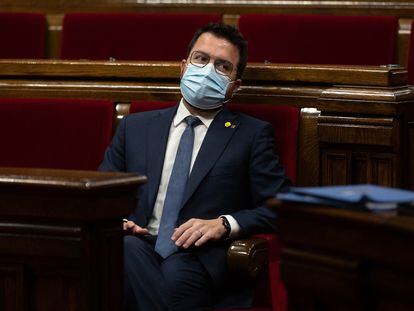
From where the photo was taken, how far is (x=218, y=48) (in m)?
1.15

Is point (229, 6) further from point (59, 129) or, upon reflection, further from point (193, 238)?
point (193, 238)

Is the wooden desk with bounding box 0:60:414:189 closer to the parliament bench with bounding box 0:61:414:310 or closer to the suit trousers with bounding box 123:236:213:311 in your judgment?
the parliament bench with bounding box 0:61:414:310

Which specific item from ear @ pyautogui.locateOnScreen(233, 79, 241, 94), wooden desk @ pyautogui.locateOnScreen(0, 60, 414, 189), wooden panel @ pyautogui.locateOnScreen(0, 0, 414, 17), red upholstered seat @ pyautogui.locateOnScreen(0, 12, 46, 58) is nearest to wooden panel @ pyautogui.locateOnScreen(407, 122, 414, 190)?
wooden desk @ pyautogui.locateOnScreen(0, 60, 414, 189)

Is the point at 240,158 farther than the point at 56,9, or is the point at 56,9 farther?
the point at 56,9

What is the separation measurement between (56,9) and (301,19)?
0.48 metres

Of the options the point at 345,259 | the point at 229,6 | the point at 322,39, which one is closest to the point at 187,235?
the point at 345,259

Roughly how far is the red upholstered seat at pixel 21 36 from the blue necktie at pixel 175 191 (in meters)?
0.61

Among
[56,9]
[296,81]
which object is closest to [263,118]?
[296,81]

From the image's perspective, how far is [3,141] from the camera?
49.1 inches

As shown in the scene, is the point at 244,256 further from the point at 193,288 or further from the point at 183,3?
the point at 183,3

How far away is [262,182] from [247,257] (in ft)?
0.41

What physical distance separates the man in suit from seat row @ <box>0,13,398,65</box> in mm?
335

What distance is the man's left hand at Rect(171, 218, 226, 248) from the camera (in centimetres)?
101

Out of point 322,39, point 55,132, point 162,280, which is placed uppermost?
point 322,39
